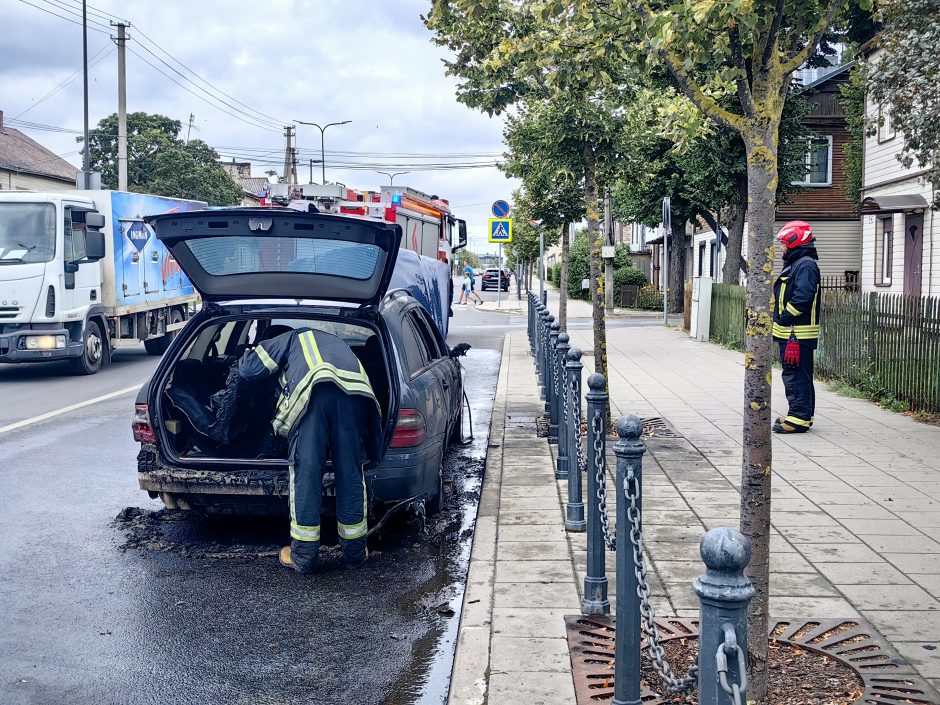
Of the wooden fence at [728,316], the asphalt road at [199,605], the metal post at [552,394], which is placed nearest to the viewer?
the asphalt road at [199,605]

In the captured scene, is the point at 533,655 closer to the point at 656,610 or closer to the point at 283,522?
the point at 656,610

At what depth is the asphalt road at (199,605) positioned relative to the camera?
420 cm

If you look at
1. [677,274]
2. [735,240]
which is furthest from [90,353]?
[677,274]

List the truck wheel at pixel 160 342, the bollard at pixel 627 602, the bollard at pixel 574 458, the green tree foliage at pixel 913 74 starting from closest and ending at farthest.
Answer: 1. the bollard at pixel 627 602
2. the bollard at pixel 574 458
3. the green tree foliage at pixel 913 74
4. the truck wheel at pixel 160 342

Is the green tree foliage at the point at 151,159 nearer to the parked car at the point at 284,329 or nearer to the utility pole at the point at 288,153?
the utility pole at the point at 288,153

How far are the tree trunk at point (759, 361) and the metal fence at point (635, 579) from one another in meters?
A: 0.46

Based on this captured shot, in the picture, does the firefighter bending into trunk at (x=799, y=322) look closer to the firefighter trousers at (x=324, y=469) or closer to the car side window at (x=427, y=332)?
the car side window at (x=427, y=332)

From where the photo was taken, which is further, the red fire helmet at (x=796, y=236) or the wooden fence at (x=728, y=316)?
the wooden fence at (x=728, y=316)

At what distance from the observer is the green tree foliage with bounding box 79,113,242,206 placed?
51.4 metres

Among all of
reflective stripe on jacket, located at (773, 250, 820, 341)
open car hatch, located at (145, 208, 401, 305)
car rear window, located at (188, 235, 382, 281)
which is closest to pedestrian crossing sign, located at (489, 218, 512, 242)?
reflective stripe on jacket, located at (773, 250, 820, 341)

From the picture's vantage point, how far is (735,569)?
2.40m

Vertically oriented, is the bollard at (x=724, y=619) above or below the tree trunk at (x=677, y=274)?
below

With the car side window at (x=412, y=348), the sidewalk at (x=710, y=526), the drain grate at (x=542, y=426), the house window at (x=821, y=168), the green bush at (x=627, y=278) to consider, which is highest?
the house window at (x=821, y=168)

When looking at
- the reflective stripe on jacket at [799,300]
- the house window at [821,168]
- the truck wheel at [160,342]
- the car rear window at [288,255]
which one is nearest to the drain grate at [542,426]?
the reflective stripe on jacket at [799,300]
